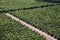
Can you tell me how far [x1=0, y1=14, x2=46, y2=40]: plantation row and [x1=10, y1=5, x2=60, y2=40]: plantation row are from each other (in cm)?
176

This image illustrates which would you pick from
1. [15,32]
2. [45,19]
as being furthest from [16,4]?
[15,32]

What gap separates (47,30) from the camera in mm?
21047

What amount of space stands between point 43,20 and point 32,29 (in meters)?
3.63

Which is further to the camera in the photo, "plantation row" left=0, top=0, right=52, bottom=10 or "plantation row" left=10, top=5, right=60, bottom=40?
"plantation row" left=0, top=0, right=52, bottom=10

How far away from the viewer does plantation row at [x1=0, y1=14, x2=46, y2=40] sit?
19234 mm

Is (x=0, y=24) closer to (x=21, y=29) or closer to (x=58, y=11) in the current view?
(x=21, y=29)

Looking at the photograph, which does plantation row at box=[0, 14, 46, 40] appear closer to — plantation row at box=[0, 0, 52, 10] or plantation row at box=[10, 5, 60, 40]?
plantation row at box=[10, 5, 60, 40]

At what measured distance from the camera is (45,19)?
83.2 ft

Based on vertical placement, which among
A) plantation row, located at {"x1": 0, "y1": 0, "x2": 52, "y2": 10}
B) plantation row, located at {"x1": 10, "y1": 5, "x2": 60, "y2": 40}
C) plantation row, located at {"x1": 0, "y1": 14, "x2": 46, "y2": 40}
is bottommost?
plantation row, located at {"x1": 0, "y1": 0, "x2": 52, "y2": 10}

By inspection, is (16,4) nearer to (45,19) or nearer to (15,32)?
(45,19)

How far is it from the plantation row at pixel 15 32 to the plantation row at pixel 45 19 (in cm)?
176

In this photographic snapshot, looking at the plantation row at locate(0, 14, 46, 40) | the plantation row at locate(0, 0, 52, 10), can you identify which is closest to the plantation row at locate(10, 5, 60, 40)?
the plantation row at locate(0, 14, 46, 40)

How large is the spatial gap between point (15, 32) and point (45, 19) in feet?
20.7

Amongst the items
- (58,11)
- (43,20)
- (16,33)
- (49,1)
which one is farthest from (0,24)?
(49,1)
